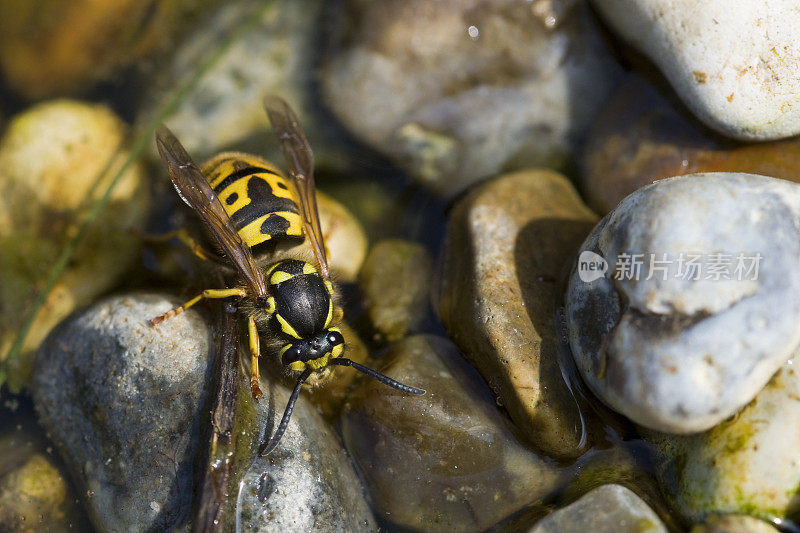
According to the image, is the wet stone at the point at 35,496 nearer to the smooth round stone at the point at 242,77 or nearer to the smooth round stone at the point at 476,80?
the smooth round stone at the point at 242,77

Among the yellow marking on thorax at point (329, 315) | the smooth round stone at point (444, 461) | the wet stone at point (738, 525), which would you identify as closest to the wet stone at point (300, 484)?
the smooth round stone at point (444, 461)

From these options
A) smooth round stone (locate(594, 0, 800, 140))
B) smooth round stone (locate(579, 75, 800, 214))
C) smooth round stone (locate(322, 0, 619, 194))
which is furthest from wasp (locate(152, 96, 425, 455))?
smooth round stone (locate(594, 0, 800, 140))

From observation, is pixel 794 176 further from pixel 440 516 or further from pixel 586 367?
pixel 440 516

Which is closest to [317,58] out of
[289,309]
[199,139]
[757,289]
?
→ [199,139]

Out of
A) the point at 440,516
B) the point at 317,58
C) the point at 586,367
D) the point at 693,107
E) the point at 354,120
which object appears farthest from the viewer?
the point at 317,58

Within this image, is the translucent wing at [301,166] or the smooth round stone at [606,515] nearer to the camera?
the smooth round stone at [606,515]

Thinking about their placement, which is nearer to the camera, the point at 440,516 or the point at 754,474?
the point at 754,474

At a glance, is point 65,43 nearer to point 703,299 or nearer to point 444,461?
point 444,461
